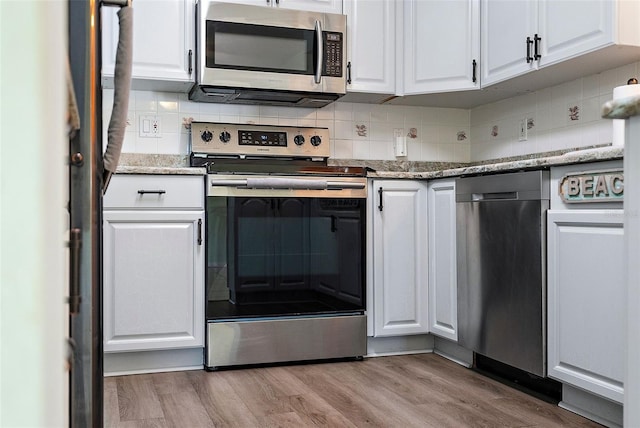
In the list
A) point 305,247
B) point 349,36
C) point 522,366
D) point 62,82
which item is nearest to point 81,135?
point 62,82

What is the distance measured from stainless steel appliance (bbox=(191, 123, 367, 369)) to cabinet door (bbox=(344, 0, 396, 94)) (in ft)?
1.88

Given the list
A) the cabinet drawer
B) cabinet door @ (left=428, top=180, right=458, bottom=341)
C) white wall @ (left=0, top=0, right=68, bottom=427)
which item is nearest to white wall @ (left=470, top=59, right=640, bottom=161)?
cabinet door @ (left=428, top=180, right=458, bottom=341)

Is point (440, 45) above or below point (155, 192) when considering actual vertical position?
above

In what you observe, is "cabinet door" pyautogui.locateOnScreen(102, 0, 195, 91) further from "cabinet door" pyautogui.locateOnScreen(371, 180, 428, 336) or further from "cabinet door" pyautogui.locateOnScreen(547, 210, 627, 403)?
"cabinet door" pyautogui.locateOnScreen(547, 210, 627, 403)

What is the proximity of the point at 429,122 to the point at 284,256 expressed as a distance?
52.6 inches

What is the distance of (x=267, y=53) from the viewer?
9.89 ft

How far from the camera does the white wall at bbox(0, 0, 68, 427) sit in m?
0.29

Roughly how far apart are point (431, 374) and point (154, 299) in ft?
3.90

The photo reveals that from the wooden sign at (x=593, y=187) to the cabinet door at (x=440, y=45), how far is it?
1120 mm

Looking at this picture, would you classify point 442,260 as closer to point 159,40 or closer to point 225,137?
point 225,137

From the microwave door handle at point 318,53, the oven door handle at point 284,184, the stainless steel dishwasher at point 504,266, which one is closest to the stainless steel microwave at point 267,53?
the microwave door handle at point 318,53

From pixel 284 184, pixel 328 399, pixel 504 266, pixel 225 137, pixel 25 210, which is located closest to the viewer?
pixel 25 210

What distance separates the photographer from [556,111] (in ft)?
9.80

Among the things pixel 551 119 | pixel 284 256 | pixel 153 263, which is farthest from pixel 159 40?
pixel 551 119
